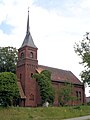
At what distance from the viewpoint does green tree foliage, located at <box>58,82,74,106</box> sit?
55244mm

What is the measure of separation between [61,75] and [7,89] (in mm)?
23160

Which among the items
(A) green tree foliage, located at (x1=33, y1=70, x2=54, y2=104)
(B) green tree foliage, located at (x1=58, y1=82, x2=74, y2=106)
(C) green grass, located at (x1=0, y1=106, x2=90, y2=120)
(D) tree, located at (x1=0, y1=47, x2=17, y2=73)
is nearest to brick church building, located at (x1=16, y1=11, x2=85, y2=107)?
(B) green tree foliage, located at (x1=58, y1=82, x2=74, y2=106)

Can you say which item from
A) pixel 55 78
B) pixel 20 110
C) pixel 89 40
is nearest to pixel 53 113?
pixel 20 110

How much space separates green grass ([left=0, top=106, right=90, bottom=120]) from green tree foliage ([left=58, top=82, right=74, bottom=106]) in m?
10.5

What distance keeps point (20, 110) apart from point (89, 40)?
14.4m

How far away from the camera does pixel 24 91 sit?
5725cm

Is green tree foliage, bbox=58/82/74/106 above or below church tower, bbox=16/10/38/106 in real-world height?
below

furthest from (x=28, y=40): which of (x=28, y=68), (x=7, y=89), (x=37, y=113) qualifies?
(x=37, y=113)

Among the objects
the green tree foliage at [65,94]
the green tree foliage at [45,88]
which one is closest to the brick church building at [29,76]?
the green tree foliage at [65,94]

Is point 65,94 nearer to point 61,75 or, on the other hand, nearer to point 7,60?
point 61,75

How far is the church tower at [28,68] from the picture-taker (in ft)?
188

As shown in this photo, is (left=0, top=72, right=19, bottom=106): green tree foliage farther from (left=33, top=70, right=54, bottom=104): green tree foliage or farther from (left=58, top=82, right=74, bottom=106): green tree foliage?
(left=58, top=82, right=74, bottom=106): green tree foliage

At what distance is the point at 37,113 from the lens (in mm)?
40000

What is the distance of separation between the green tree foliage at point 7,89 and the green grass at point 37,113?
3.26 meters
